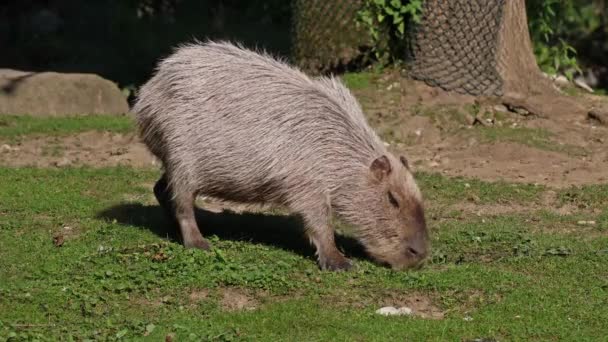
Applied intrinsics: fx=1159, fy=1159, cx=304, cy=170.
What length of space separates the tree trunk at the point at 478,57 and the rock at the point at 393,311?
5.04 meters

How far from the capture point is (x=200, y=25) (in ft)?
55.1

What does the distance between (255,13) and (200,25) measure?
84cm

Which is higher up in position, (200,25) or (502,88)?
(502,88)

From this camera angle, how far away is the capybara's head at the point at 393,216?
659 centimetres

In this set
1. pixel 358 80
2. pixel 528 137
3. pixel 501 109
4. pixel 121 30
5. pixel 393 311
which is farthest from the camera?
pixel 121 30

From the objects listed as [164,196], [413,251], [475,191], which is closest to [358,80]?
[475,191]

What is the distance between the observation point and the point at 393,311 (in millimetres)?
5828

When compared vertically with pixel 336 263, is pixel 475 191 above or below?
below

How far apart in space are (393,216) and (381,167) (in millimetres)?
292

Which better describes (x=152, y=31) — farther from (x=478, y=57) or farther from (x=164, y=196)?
(x=164, y=196)

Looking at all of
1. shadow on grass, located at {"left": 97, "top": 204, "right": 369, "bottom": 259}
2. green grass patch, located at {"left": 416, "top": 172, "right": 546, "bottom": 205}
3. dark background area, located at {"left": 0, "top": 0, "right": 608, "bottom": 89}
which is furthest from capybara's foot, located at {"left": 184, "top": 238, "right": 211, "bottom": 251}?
dark background area, located at {"left": 0, "top": 0, "right": 608, "bottom": 89}

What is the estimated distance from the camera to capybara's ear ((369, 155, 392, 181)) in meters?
6.61

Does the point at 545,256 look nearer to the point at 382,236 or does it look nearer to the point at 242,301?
the point at 382,236

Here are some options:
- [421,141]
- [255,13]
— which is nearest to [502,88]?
[421,141]
